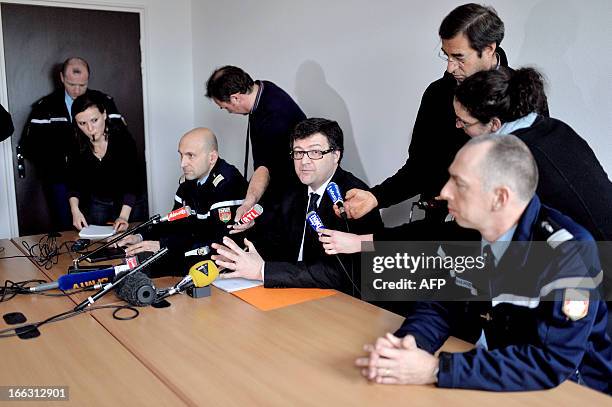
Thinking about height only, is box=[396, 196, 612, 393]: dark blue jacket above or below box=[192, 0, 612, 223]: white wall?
below

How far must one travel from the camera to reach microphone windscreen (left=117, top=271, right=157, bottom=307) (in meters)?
1.90

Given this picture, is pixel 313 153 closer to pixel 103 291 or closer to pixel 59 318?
pixel 103 291

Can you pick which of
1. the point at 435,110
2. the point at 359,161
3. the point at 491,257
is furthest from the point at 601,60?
the point at 359,161

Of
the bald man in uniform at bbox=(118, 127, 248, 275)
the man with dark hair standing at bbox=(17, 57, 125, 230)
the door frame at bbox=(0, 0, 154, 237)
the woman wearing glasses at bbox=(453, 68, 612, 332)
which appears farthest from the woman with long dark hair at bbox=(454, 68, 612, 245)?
the door frame at bbox=(0, 0, 154, 237)

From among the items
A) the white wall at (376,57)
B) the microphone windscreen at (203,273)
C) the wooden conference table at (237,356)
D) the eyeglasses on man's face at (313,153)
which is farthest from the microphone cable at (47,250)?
the white wall at (376,57)

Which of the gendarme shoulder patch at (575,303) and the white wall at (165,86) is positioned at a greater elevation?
the white wall at (165,86)

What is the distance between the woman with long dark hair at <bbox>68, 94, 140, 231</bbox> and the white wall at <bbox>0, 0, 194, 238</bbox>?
1.80m

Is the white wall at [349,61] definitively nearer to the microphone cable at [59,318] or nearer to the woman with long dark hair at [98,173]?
the woman with long dark hair at [98,173]

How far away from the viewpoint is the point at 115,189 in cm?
330

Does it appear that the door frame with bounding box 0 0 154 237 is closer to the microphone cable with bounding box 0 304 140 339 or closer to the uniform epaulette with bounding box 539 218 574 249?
the microphone cable with bounding box 0 304 140 339

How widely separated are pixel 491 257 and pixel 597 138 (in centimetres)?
117

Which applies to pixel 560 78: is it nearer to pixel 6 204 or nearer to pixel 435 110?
pixel 435 110

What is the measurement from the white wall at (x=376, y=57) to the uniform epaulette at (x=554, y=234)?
118 centimetres

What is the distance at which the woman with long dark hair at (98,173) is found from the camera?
3244 millimetres
